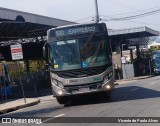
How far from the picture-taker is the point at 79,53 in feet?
55.3

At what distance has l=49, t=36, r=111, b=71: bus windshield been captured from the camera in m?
16.8

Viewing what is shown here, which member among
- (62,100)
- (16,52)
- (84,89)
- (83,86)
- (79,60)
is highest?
(16,52)

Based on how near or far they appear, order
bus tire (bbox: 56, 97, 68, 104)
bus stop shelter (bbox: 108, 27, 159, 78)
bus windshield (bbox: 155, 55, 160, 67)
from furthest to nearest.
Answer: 1. bus windshield (bbox: 155, 55, 160, 67)
2. bus stop shelter (bbox: 108, 27, 159, 78)
3. bus tire (bbox: 56, 97, 68, 104)

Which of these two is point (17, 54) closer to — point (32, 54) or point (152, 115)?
point (152, 115)

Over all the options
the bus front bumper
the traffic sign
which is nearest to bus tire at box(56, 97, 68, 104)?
the bus front bumper

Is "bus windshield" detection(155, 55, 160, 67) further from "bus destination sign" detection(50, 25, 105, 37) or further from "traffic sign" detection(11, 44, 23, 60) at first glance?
"bus destination sign" detection(50, 25, 105, 37)

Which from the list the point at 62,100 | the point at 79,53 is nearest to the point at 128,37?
the point at 62,100

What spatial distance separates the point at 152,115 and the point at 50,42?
6765mm

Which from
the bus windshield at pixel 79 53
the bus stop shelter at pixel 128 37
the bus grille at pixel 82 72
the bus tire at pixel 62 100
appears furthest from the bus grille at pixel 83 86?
the bus stop shelter at pixel 128 37

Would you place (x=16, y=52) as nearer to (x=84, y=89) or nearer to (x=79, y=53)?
(x=79, y=53)

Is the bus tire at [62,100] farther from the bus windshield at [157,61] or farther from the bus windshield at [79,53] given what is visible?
the bus windshield at [157,61]

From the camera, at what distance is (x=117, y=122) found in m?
11.1

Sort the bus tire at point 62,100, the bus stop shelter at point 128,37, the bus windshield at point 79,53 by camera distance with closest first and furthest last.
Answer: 1. the bus windshield at point 79,53
2. the bus tire at point 62,100
3. the bus stop shelter at point 128,37

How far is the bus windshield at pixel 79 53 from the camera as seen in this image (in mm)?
16797
